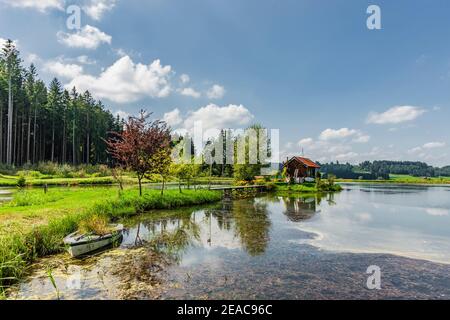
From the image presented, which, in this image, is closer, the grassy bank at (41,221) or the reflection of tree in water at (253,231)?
the grassy bank at (41,221)

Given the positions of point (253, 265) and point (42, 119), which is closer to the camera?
point (253, 265)

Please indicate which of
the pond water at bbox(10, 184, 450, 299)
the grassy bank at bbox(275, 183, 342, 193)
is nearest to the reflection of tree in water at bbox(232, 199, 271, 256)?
the pond water at bbox(10, 184, 450, 299)

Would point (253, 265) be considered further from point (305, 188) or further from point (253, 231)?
point (305, 188)

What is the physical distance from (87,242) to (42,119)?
57952mm

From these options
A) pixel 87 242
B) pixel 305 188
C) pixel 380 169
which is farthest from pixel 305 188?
pixel 380 169

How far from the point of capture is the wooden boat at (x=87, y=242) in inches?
360

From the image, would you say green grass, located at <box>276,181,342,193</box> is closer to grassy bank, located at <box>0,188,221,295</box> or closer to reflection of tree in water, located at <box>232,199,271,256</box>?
reflection of tree in water, located at <box>232,199,271,256</box>

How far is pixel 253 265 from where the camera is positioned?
8.79 meters

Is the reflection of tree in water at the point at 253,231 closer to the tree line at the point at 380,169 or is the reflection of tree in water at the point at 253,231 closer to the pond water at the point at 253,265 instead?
the pond water at the point at 253,265

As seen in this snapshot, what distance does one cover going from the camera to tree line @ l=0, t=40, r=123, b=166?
48.7m

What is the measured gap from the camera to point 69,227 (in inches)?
440

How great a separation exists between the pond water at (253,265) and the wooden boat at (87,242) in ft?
1.29

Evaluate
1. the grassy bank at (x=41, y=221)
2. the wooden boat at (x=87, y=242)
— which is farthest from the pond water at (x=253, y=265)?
the grassy bank at (x=41, y=221)
